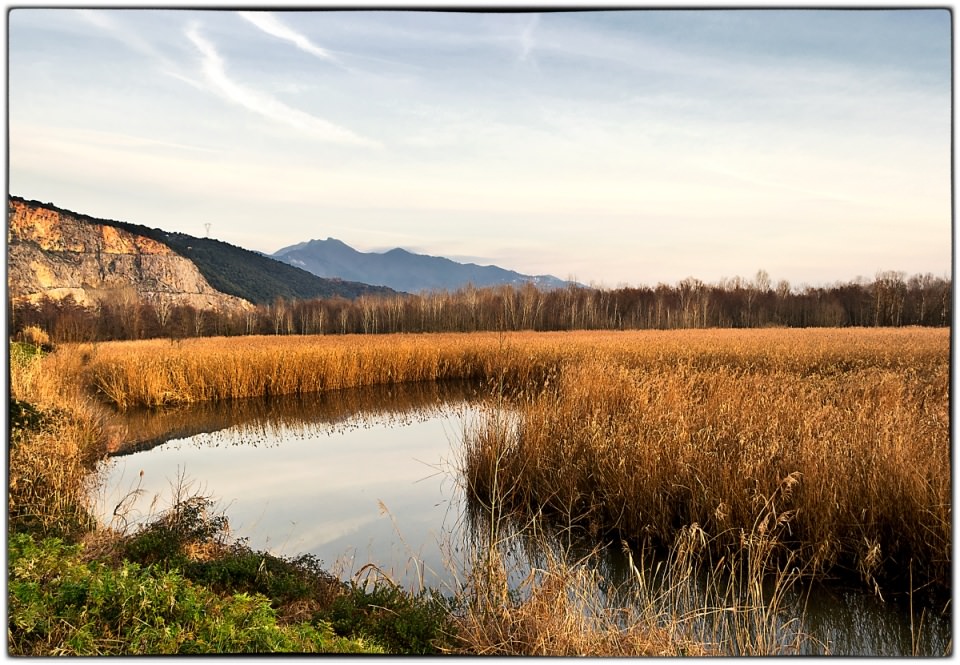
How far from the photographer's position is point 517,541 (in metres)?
4.71

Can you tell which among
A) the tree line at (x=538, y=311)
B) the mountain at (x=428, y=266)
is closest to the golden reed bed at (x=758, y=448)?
the tree line at (x=538, y=311)

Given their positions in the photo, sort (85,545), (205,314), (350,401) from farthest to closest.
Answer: (350,401), (205,314), (85,545)

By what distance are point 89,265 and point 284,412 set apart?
477 cm

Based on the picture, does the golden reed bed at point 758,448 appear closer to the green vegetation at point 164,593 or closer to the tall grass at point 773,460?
the tall grass at point 773,460

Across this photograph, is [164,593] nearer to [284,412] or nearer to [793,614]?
[793,614]

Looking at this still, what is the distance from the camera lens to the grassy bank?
272 cm

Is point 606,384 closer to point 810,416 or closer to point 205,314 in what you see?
point 810,416

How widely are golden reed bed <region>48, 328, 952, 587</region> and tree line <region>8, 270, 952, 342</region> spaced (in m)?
0.33

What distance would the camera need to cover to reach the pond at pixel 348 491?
11.4 ft

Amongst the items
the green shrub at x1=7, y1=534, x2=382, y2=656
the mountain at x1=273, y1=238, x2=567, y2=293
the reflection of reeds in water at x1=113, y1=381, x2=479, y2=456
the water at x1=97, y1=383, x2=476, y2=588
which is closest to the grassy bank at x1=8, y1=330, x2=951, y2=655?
the green shrub at x1=7, y1=534, x2=382, y2=656

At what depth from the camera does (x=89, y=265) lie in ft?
23.1

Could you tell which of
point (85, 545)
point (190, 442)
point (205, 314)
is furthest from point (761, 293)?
point (205, 314)

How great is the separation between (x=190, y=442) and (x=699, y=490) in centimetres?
715

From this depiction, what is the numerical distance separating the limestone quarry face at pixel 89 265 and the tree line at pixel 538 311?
15 cm
